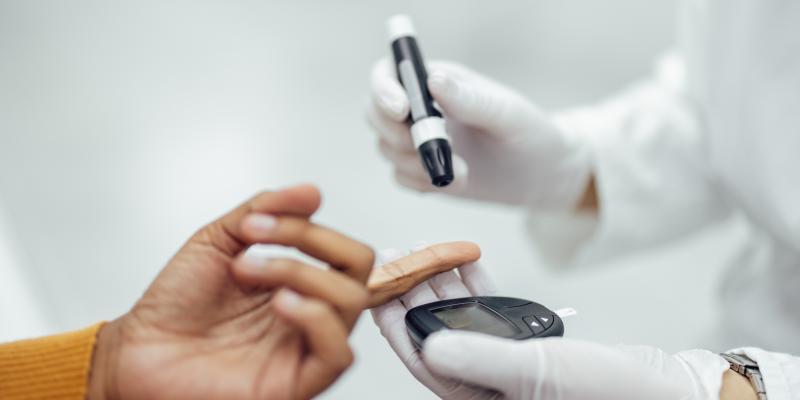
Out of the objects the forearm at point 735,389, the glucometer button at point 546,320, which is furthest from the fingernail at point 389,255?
the forearm at point 735,389

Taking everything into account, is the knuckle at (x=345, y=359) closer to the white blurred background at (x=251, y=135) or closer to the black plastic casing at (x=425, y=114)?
the black plastic casing at (x=425, y=114)

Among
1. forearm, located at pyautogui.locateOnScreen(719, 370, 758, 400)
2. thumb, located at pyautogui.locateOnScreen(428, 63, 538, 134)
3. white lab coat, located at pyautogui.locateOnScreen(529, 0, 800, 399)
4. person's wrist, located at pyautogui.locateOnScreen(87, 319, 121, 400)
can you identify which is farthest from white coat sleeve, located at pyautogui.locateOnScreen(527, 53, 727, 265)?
person's wrist, located at pyautogui.locateOnScreen(87, 319, 121, 400)

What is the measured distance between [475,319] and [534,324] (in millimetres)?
44

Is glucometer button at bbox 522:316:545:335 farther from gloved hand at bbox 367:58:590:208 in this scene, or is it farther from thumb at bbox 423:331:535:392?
gloved hand at bbox 367:58:590:208

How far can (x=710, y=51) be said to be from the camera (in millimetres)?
730

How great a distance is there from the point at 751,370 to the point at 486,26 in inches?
43.2

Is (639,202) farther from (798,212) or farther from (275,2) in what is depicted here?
(275,2)

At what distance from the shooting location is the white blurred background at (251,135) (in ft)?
3.31

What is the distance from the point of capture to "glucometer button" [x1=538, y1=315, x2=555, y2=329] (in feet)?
1.50

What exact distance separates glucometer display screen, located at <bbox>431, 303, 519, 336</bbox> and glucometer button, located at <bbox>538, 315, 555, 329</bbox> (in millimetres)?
23

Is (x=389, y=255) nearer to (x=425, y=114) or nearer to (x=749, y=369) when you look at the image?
(x=425, y=114)

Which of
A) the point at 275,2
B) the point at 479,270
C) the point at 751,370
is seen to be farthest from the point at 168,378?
the point at 275,2

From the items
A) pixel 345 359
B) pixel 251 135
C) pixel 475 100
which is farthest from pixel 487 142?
pixel 251 135

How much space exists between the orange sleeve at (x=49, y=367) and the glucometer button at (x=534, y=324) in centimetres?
31
